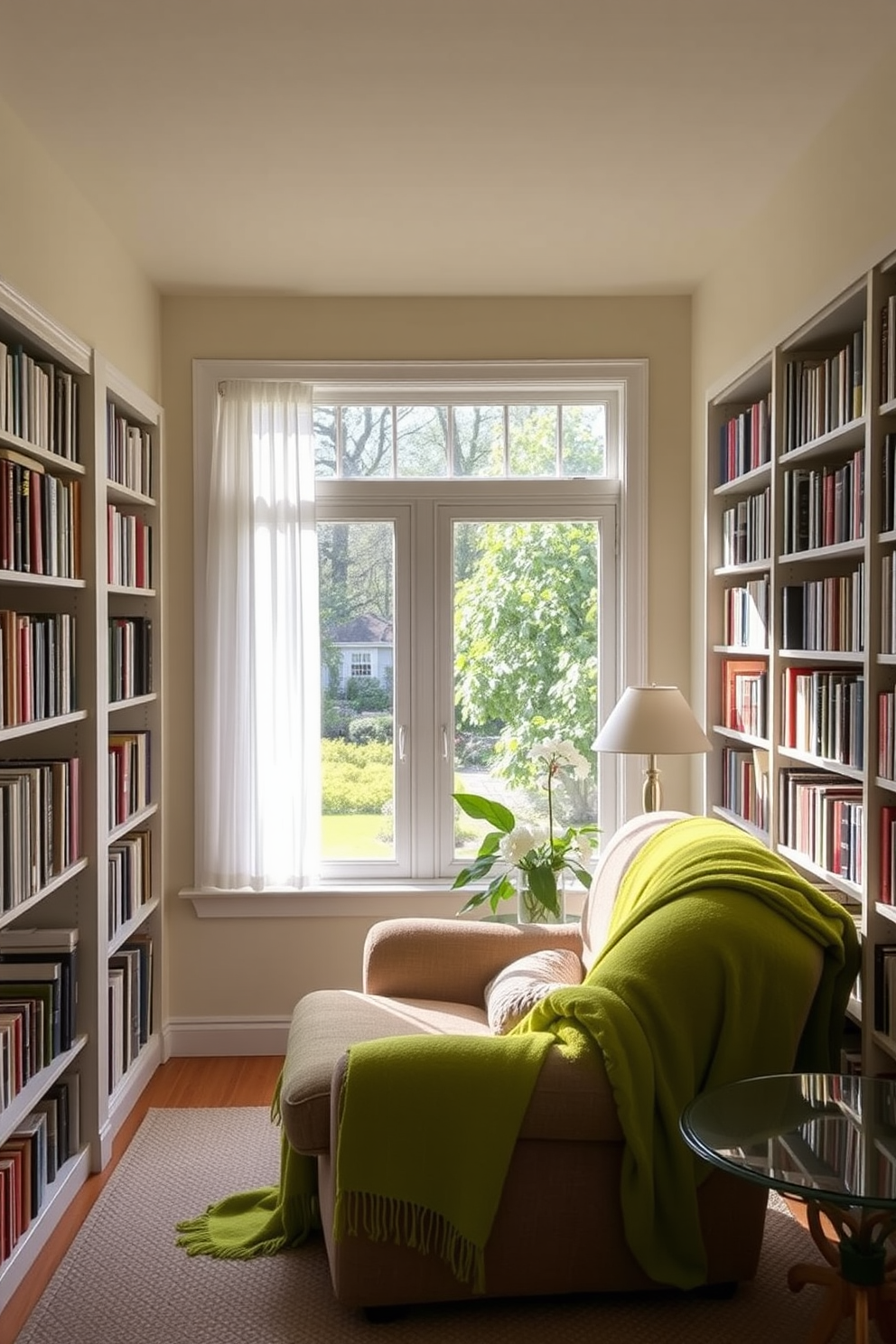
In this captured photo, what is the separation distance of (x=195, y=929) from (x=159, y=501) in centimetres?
162

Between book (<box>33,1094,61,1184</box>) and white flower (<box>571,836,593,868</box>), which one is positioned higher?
white flower (<box>571,836,593,868</box>)

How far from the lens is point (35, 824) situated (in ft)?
9.88

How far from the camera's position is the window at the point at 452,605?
470cm

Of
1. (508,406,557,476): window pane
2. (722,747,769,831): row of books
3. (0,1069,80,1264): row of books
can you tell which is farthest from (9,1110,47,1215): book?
(508,406,557,476): window pane

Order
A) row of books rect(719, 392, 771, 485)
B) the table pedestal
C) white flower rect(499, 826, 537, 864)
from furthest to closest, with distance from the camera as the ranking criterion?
1. white flower rect(499, 826, 537, 864)
2. row of books rect(719, 392, 771, 485)
3. the table pedestal

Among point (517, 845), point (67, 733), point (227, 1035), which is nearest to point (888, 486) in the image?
point (517, 845)

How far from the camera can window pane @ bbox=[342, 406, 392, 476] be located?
185 inches

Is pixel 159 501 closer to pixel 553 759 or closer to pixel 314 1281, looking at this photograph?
pixel 553 759

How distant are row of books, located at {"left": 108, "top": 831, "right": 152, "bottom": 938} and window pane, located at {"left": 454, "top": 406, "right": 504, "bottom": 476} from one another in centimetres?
184

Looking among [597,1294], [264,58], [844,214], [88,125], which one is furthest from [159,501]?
[597,1294]

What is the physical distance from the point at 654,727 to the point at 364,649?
133 centimetres

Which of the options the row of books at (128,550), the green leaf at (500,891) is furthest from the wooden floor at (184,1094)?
the row of books at (128,550)

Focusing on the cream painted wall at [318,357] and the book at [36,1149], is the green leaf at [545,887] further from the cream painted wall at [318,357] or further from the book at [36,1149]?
the book at [36,1149]

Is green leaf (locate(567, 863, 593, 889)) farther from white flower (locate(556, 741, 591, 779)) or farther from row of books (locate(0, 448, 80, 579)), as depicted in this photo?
row of books (locate(0, 448, 80, 579))
